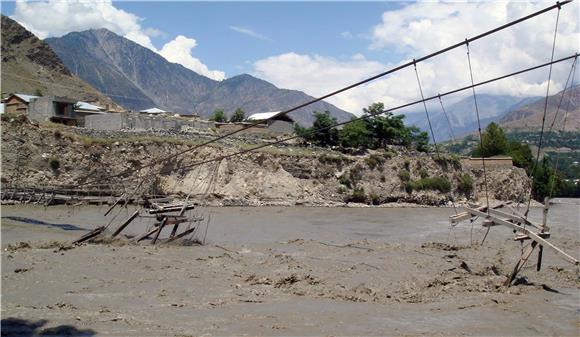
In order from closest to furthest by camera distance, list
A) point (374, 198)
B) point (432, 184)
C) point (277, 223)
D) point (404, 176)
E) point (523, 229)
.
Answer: point (523, 229)
point (277, 223)
point (374, 198)
point (404, 176)
point (432, 184)

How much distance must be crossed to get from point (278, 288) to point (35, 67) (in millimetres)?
111738

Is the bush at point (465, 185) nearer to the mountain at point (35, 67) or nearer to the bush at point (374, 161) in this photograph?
the bush at point (374, 161)

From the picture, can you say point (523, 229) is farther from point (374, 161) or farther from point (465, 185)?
point (465, 185)

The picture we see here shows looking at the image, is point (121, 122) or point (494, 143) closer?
point (121, 122)

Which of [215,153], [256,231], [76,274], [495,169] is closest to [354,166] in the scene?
[215,153]

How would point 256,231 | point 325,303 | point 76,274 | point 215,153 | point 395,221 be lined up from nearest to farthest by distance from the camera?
point 325,303 → point 76,274 → point 256,231 → point 395,221 → point 215,153

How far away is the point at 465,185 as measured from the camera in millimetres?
57500

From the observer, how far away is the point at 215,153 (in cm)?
4716

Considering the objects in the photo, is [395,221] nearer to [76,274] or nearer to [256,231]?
[256,231]

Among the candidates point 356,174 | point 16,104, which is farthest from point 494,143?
point 16,104

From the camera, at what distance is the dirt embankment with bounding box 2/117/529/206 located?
39.8 metres

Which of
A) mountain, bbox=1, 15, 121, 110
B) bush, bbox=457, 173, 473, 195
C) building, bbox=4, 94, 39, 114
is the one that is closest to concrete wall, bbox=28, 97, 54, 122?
building, bbox=4, 94, 39, 114

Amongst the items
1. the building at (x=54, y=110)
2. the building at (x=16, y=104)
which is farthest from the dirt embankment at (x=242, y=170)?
the building at (x=16, y=104)

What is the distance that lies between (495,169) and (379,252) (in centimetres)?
4840
